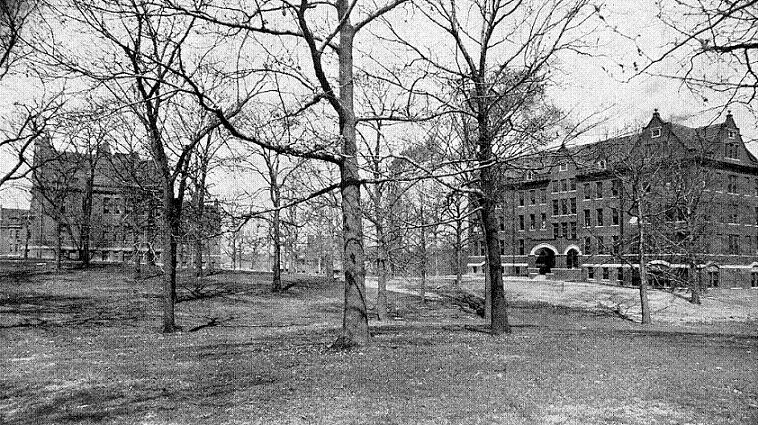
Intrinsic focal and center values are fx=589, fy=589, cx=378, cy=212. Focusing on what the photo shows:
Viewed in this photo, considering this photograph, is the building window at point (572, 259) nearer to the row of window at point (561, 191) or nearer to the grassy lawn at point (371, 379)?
the row of window at point (561, 191)

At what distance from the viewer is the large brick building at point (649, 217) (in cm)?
3397

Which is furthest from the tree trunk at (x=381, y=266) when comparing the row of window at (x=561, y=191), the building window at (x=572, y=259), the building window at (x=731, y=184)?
the building window at (x=572, y=259)

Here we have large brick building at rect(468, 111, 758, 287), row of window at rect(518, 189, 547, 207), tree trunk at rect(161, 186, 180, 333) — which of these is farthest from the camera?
row of window at rect(518, 189, 547, 207)

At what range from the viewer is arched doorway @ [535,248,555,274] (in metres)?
75.9

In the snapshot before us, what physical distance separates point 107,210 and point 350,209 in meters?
48.3

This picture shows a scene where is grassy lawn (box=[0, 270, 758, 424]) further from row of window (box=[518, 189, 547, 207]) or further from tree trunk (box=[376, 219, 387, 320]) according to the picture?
row of window (box=[518, 189, 547, 207])

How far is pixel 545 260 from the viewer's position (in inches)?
3017

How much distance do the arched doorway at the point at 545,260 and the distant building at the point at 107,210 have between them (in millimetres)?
41083

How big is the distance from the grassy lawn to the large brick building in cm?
505

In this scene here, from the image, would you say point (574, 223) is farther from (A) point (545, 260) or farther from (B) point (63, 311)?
(B) point (63, 311)

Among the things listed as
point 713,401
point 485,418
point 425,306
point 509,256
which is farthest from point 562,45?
point 509,256

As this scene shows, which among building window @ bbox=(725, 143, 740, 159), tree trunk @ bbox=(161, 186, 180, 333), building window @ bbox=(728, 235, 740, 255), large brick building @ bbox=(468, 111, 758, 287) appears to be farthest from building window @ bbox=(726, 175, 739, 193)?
tree trunk @ bbox=(161, 186, 180, 333)

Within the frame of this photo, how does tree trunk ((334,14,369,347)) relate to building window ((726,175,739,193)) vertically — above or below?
below

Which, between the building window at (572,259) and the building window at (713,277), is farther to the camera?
the building window at (572,259)
